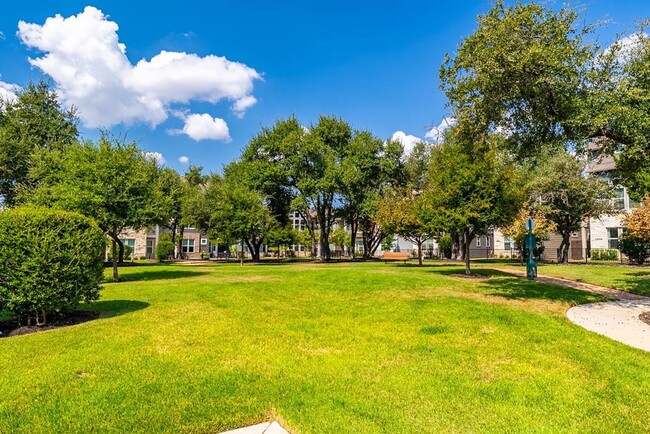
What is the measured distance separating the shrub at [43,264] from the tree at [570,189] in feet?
91.1

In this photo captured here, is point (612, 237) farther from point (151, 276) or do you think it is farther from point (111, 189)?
point (111, 189)

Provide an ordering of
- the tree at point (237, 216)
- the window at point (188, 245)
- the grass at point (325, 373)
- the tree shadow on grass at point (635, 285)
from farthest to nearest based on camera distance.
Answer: the window at point (188, 245)
the tree at point (237, 216)
the tree shadow on grass at point (635, 285)
the grass at point (325, 373)

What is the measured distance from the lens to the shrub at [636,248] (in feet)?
84.5

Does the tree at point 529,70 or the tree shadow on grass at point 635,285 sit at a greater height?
the tree at point 529,70

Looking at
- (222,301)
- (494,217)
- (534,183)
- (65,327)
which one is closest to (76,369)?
(65,327)

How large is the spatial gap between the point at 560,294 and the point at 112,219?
51.7 ft

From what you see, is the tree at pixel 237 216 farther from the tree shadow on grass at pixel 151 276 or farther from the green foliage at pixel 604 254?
the green foliage at pixel 604 254

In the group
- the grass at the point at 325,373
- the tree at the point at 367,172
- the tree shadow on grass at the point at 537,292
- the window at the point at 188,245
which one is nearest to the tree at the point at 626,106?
the tree shadow on grass at the point at 537,292

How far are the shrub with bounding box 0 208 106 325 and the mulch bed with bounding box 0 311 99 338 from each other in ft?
0.47

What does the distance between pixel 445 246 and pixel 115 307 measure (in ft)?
124

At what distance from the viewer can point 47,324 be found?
729 centimetres

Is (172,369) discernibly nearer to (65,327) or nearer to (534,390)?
(65,327)

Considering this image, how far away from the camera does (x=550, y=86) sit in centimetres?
934

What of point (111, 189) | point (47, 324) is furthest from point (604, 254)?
point (47, 324)
